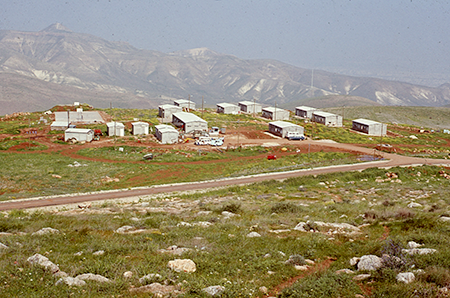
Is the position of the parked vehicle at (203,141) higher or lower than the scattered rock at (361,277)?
lower

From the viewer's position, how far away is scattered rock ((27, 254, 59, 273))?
10.1m

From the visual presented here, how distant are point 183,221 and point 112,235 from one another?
457 cm

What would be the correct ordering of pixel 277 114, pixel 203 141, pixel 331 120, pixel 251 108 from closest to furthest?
pixel 203 141 < pixel 331 120 < pixel 277 114 < pixel 251 108

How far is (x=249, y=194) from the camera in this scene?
31141mm

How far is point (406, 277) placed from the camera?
969 cm

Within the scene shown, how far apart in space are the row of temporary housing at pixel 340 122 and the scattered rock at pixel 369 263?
285ft

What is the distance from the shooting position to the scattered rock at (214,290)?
9.22 m

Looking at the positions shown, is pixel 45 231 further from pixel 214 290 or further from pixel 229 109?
pixel 229 109

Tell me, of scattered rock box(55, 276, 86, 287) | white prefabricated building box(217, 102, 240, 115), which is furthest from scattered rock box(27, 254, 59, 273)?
white prefabricated building box(217, 102, 240, 115)

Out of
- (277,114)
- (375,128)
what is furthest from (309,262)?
(277,114)

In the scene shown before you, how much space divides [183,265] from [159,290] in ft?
5.30

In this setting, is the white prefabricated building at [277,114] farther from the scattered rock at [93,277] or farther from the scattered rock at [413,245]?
the scattered rock at [93,277]

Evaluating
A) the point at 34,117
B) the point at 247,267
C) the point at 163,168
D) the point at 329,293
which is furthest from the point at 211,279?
the point at 34,117

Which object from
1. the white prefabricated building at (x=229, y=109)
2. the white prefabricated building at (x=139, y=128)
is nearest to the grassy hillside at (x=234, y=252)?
the white prefabricated building at (x=139, y=128)
